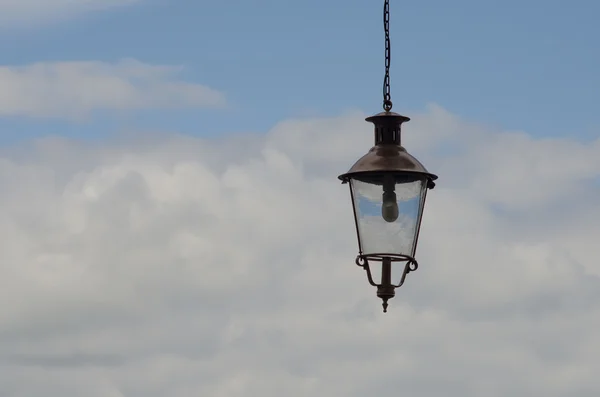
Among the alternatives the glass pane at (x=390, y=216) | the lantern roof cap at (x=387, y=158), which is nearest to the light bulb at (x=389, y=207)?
the glass pane at (x=390, y=216)

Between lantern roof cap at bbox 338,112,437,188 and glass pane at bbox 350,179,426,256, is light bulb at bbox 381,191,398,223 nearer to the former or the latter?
glass pane at bbox 350,179,426,256

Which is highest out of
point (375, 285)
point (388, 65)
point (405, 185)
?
point (388, 65)

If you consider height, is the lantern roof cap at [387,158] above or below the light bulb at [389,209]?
above

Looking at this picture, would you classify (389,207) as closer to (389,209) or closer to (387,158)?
(389,209)

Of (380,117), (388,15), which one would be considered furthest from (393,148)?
(388,15)

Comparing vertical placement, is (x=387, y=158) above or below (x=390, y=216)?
above

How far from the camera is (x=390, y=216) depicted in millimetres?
15133

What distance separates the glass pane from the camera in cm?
1516

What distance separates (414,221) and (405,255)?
0.39 m

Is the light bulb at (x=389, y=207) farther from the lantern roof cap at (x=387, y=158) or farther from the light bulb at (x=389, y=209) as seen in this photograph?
the lantern roof cap at (x=387, y=158)

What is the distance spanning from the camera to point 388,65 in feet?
49.7

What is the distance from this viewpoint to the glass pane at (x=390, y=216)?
1516 centimetres

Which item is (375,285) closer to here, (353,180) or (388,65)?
(353,180)

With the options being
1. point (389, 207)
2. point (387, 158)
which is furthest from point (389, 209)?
point (387, 158)
